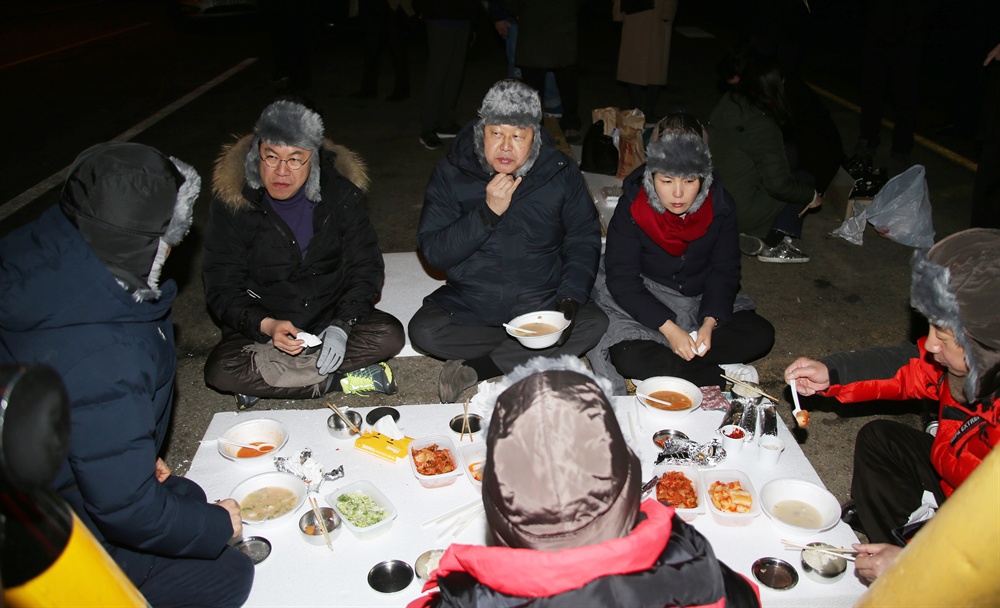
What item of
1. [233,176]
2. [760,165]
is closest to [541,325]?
[233,176]

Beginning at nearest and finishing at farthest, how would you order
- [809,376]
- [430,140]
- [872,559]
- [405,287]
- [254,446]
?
[872,559]
[254,446]
[809,376]
[405,287]
[430,140]

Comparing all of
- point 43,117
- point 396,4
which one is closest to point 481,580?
point 396,4

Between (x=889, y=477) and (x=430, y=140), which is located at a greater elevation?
(x=889, y=477)

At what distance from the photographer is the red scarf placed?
3.86 metres

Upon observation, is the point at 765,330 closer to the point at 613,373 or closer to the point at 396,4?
the point at 613,373

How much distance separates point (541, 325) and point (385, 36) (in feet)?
21.1

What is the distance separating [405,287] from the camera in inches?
193

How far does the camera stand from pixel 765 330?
159 inches

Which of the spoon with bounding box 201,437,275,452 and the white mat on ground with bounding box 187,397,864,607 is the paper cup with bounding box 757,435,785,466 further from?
the spoon with bounding box 201,437,275,452

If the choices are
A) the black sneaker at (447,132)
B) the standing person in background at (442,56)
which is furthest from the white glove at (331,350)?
the black sneaker at (447,132)

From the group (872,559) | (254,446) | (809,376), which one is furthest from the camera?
(809,376)

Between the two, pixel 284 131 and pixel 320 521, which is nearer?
pixel 320 521

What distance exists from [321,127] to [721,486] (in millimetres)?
2523

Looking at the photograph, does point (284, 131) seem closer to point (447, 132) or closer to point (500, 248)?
point (500, 248)
